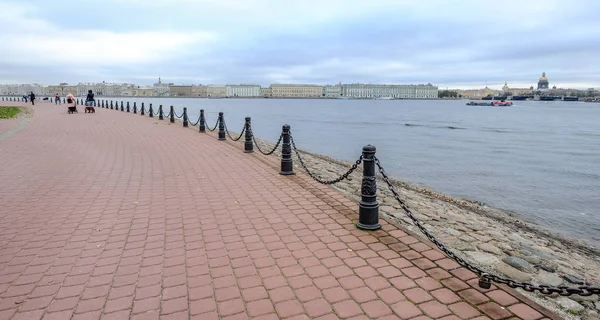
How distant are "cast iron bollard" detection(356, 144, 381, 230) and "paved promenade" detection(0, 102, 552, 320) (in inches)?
8.4

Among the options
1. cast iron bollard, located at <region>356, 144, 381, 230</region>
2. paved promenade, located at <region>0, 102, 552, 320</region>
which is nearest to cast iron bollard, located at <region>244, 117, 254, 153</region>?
paved promenade, located at <region>0, 102, 552, 320</region>

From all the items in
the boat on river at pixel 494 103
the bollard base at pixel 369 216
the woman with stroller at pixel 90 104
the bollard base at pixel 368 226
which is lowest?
the bollard base at pixel 368 226

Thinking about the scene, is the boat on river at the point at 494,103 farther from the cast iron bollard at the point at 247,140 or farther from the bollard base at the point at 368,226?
the bollard base at the point at 368,226

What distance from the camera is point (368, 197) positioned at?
16.6ft

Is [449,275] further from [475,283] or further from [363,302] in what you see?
[363,302]

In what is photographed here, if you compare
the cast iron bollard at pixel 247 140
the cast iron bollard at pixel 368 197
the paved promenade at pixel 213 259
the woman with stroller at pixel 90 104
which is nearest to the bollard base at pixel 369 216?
the cast iron bollard at pixel 368 197

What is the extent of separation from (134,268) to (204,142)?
10403 millimetres

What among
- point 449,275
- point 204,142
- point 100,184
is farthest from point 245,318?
point 204,142

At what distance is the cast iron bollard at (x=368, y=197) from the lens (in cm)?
500

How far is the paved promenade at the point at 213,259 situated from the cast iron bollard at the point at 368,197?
21cm

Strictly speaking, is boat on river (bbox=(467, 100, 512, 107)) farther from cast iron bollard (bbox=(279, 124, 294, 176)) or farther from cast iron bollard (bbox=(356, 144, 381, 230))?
cast iron bollard (bbox=(356, 144, 381, 230))

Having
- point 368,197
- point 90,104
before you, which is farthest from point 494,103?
point 368,197

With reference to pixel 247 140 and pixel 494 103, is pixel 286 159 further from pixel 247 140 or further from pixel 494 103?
pixel 494 103

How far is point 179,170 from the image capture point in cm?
883
